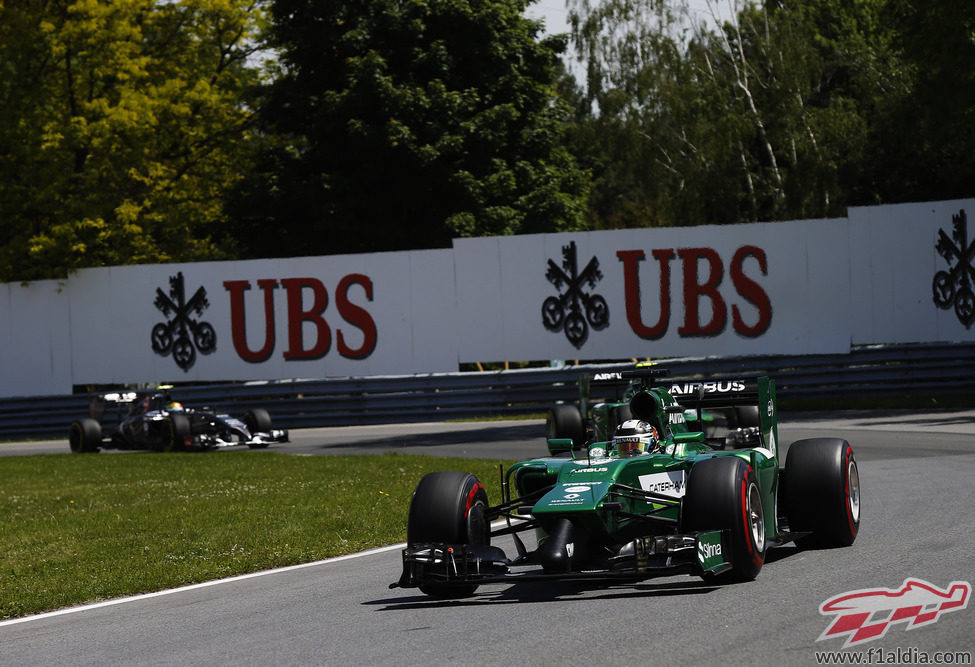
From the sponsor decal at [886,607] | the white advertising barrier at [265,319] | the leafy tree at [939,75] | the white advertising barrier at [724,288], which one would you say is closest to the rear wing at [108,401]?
the white advertising barrier at [265,319]

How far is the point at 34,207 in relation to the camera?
121 ft

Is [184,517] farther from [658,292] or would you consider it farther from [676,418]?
[658,292]

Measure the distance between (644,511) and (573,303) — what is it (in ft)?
61.2

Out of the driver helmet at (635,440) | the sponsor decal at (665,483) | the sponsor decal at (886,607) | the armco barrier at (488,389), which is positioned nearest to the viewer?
the sponsor decal at (886,607)

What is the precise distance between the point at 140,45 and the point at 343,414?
55.8 ft

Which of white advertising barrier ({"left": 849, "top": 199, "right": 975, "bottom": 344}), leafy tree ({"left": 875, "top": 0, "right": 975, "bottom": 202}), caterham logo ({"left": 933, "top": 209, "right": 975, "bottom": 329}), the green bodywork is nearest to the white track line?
the green bodywork

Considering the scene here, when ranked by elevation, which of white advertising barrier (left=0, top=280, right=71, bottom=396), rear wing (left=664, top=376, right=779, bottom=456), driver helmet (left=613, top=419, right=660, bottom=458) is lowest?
driver helmet (left=613, top=419, right=660, bottom=458)

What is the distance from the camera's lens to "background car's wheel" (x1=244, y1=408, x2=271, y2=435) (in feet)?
79.8

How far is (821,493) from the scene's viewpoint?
31.8 feet

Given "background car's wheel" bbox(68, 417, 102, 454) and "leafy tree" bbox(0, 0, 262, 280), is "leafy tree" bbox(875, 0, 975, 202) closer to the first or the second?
"background car's wheel" bbox(68, 417, 102, 454)

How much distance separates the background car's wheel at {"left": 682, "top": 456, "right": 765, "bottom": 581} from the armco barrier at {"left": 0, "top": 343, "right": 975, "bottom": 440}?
17.0 meters

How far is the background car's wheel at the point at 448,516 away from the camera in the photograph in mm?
8609

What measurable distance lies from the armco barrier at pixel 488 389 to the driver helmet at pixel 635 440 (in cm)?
1592
